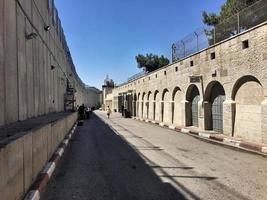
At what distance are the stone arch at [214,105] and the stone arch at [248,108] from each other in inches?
85.0

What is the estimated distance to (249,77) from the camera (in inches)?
637

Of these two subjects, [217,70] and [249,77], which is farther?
[217,70]

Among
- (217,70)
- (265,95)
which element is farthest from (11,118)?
(217,70)

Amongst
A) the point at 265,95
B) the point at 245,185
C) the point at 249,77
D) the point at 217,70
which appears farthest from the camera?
the point at 217,70

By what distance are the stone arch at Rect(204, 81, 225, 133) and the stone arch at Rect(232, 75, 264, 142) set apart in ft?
7.08

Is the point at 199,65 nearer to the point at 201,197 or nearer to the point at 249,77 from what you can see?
the point at 249,77

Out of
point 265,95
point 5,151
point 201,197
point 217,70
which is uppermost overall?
point 217,70

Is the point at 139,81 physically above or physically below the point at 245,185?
above

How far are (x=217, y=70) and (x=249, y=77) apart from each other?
3.39 meters

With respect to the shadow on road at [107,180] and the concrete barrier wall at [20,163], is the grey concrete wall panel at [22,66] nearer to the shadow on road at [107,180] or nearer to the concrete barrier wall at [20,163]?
the shadow on road at [107,180]

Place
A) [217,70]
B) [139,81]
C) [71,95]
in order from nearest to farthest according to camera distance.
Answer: [217,70], [71,95], [139,81]

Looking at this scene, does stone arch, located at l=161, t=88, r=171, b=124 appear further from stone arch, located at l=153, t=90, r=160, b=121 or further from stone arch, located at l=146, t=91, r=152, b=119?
stone arch, located at l=146, t=91, r=152, b=119

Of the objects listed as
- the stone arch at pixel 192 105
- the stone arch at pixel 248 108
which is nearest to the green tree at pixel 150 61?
the stone arch at pixel 192 105

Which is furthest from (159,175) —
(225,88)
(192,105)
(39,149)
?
(192,105)
